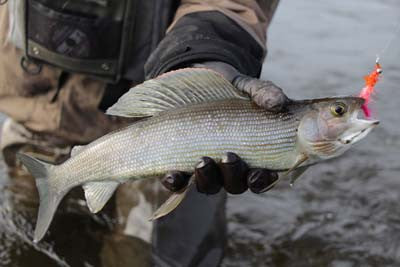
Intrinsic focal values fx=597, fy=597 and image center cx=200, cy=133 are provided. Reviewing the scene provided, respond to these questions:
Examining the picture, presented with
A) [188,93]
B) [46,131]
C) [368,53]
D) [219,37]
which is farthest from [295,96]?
[188,93]

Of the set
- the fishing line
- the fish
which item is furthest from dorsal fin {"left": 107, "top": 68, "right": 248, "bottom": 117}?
the fishing line

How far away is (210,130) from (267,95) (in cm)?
25

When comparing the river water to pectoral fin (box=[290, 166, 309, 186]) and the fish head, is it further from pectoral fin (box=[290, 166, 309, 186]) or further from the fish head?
the fish head

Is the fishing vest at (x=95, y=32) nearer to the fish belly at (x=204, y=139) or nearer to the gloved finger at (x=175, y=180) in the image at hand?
the fish belly at (x=204, y=139)

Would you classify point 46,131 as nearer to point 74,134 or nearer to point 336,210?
point 74,134

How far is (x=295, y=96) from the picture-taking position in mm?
6418

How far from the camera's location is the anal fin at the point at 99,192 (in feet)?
8.14

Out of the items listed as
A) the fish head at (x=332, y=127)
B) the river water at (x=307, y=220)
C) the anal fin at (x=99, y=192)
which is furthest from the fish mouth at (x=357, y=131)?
Result: the river water at (x=307, y=220)

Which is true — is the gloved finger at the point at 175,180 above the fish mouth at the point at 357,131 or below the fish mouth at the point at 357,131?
below

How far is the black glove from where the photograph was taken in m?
2.22

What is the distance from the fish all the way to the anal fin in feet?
0.12

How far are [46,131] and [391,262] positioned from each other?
249 cm

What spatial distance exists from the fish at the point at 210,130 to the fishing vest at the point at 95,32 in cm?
121

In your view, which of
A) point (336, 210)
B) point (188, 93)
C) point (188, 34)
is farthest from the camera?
point (336, 210)
